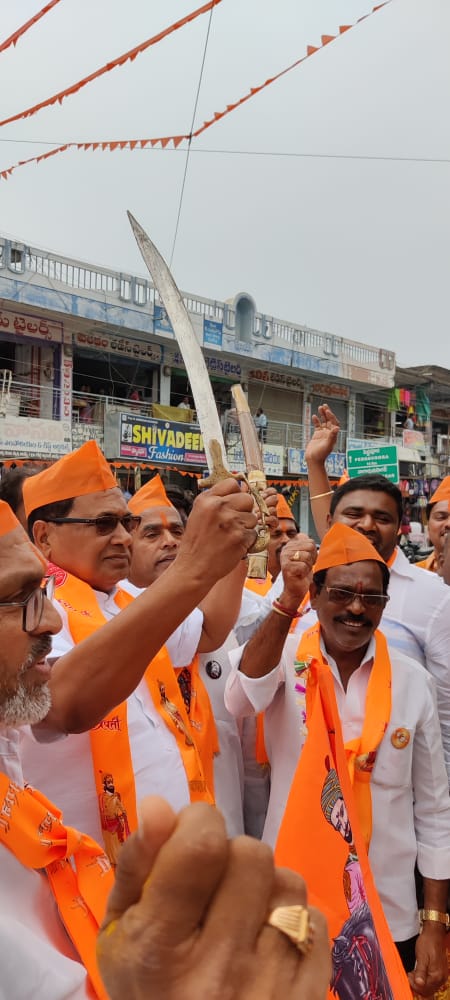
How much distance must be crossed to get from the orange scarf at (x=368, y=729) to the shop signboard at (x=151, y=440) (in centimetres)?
1369

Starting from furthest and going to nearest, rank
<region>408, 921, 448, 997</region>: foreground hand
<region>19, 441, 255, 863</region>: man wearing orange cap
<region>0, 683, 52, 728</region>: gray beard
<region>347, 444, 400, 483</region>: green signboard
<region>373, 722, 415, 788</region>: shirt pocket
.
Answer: <region>347, 444, 400, 483</region>: green signboard < <region>373, 722, 415, 788</region>: shirt pocket < <region>408, 921, 448, 997</region>: foreground hand < <region>19, 441, 255, 863</region>: man wearing orange cap < <region>0, 683, 52, 728</region>: gray beard

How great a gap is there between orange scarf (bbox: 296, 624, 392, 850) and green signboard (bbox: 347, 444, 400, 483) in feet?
17.8

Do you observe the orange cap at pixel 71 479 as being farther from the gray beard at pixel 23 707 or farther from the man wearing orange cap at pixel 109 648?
the gray beard at pixel 23 707

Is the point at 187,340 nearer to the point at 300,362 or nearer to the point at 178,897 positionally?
the point at 178,897

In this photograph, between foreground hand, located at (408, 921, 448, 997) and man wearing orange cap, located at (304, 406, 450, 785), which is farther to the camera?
man wearing orange cap, located at (304, 406, 450, 785)

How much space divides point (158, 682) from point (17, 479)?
4.54 feet

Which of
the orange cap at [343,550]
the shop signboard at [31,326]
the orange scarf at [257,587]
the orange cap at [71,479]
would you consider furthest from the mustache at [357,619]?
the shop signboard at [31,326]

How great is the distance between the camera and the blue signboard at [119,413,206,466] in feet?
52.6

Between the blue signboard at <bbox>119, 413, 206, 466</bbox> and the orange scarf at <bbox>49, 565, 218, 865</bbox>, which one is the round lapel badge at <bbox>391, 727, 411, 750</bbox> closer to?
the orange scarf at <bbox>49, 565, 218, 865</bbox>

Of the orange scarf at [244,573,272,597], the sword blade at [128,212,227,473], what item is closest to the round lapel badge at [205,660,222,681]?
the orange scarf at [244,573,272,597]

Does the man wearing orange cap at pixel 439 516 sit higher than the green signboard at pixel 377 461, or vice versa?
the green signboard at pixel 377 461

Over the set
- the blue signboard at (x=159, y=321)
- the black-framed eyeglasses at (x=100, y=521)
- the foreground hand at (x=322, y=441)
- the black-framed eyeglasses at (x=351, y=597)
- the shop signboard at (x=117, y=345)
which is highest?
the blue signboard at (x=159, y=321)

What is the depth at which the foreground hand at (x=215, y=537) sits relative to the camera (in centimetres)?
139

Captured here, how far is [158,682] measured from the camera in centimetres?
212
